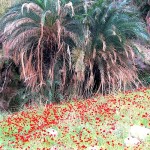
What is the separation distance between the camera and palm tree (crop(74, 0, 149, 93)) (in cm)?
812

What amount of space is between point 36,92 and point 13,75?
30.5 inches

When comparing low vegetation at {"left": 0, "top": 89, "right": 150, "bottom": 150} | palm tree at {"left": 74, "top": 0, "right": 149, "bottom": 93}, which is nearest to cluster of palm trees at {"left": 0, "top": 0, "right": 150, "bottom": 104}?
palm tree at {"left": 74, "top": 0, "right": 149, "bottom": 93}

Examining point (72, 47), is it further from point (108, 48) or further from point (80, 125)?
point (80, 125)

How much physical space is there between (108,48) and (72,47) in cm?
70

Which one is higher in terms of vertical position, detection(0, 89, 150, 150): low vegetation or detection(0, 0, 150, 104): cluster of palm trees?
detection(0, 0, 150, 104): cluster of palm trees

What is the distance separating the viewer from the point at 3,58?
8539mm

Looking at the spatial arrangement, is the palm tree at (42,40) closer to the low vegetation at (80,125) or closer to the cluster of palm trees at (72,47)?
the cluster of palm trees at (72,47)

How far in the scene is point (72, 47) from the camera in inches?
328

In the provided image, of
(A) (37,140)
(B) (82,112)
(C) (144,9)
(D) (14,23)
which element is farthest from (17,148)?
(C) (144,9)

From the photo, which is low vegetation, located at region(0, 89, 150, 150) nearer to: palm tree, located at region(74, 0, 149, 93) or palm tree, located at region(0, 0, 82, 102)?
palm tree, located at region(74, 0, 149, 93)

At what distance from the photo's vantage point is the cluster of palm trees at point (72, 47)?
8141 mm

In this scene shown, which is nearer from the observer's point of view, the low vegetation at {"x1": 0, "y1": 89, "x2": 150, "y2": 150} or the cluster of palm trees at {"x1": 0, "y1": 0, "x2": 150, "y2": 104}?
the low vegetation at {"x1": 0, "y1": 89, "x2": 150, "y2": 150}

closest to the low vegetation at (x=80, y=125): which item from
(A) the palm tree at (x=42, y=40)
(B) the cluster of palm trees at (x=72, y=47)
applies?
(B) the cluster of palm trees at (x=72, y=47)

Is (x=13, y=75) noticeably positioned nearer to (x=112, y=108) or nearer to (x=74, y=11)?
(x=74, y=11)
